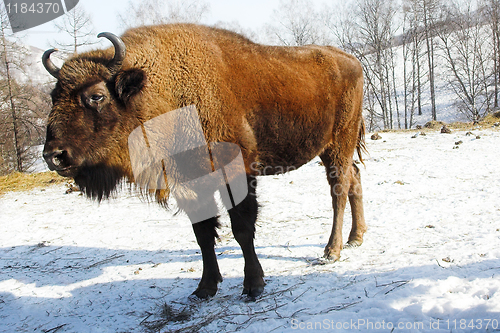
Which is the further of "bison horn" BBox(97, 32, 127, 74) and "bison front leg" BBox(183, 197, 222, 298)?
"bison front leg" BBox(183, 197, 222, 298)

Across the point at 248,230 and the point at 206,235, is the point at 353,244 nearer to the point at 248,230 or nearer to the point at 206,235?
the point at 248,230

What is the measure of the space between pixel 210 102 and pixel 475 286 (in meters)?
2.64

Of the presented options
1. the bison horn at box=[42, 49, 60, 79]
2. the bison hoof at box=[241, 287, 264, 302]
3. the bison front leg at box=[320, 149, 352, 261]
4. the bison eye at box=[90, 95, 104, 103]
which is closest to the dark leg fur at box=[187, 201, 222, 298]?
the bison hoof at box=[241, 287, 264, 302]

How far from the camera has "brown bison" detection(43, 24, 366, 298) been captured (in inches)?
113

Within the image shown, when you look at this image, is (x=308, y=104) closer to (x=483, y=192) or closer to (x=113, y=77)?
(x=113, y=77)

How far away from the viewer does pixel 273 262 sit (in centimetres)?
405

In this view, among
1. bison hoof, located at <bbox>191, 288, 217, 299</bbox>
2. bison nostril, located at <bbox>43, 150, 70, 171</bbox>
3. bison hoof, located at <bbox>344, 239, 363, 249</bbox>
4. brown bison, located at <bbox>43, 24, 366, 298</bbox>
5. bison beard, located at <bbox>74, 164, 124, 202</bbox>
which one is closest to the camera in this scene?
bison nostril, located at <bbox>43, 150, 70, 171</bbox>

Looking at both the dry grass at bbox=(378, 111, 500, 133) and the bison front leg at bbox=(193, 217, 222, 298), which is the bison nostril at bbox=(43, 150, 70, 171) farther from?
the dry grass at bbox=(378, 111, 500, 133)

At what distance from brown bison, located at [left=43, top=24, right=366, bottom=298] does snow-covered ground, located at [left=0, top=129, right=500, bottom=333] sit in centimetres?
45

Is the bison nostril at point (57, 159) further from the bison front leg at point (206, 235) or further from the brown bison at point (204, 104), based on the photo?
the bison front leg at point (206, 235)

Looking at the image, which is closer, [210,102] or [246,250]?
[210,102]

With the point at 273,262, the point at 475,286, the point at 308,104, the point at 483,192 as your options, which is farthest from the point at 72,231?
the point at 483,192

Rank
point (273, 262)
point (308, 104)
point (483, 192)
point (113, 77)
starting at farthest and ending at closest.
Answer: point (483, 192), point (273, 262), point (308, 104), point (113, 77)

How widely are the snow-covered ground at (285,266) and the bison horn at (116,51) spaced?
7.56 feet
